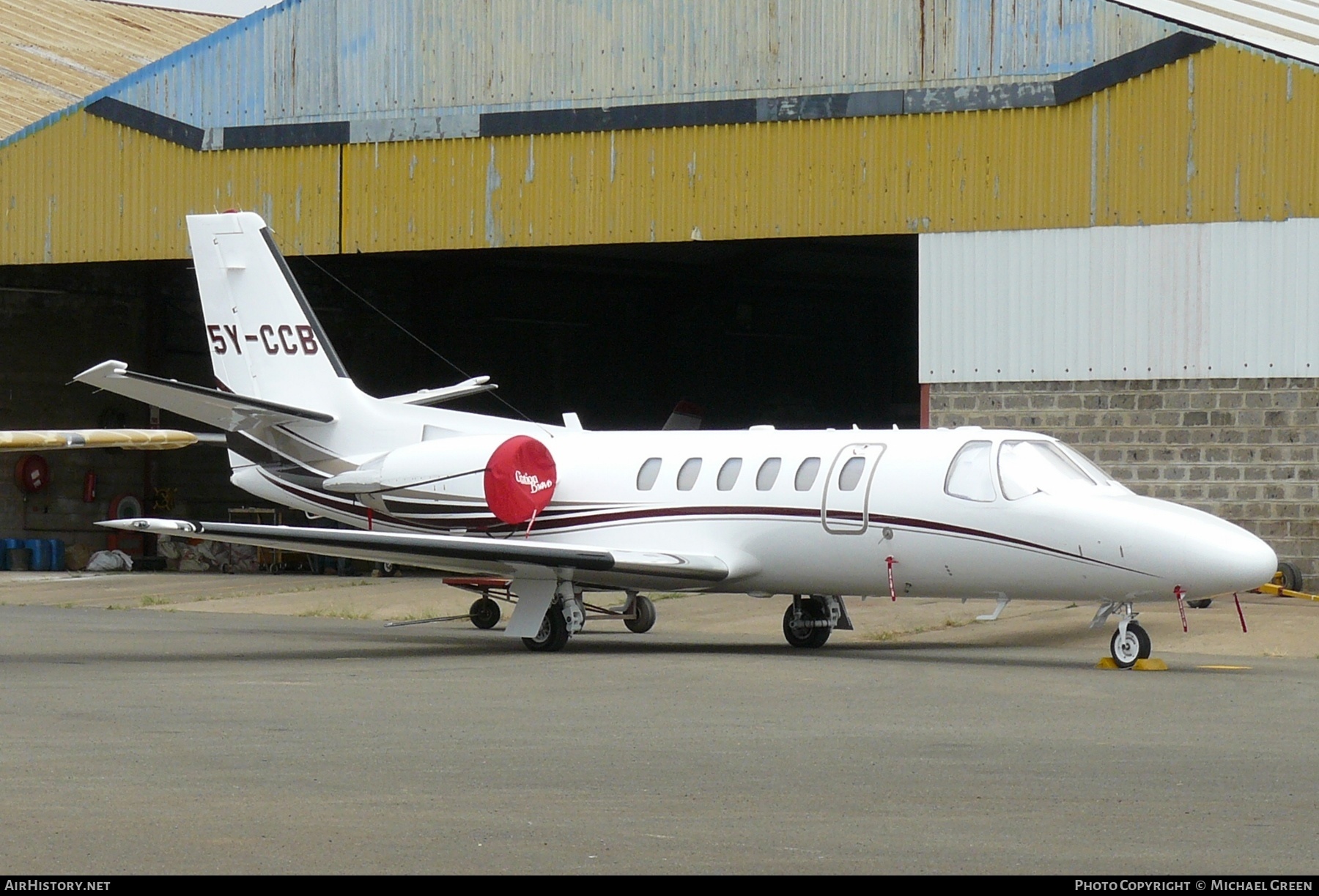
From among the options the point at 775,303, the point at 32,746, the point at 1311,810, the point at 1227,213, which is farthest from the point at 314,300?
the point at 1311,810

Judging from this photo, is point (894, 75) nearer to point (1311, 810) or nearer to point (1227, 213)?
Answer: point (1227, 213)

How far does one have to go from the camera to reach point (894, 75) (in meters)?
26.4

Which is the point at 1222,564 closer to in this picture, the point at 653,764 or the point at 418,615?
the point at 653,764

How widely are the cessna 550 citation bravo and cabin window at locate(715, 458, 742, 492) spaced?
0.7 inches

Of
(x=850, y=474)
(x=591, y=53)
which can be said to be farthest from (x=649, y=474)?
(x=591, y=53)

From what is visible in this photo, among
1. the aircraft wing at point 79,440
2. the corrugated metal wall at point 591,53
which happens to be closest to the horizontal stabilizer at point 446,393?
the aircraft wing at point 79,440

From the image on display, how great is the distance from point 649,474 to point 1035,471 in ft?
14.6

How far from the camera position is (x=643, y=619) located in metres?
21.7

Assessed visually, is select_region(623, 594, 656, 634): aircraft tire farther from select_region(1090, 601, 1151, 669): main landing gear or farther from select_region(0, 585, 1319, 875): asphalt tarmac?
select_region(1090, 601, 1151, 669): main landing gear

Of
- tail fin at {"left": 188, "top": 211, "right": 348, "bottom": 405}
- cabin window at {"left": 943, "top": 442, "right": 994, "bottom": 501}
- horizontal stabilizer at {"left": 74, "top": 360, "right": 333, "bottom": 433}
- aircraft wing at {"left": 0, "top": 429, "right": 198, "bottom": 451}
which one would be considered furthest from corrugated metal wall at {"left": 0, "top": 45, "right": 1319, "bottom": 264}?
aircraft wing at {"left": 0, "top": 429, "right": 198, "bottom": 451}

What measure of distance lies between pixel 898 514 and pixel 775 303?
32.3 metres

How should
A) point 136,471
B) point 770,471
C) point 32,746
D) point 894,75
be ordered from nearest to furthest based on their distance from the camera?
point 32,746
point 770,471
point 894,75
point 136,471

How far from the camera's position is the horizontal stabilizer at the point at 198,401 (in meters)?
18.9

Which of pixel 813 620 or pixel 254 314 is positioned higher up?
pixel 254 314
